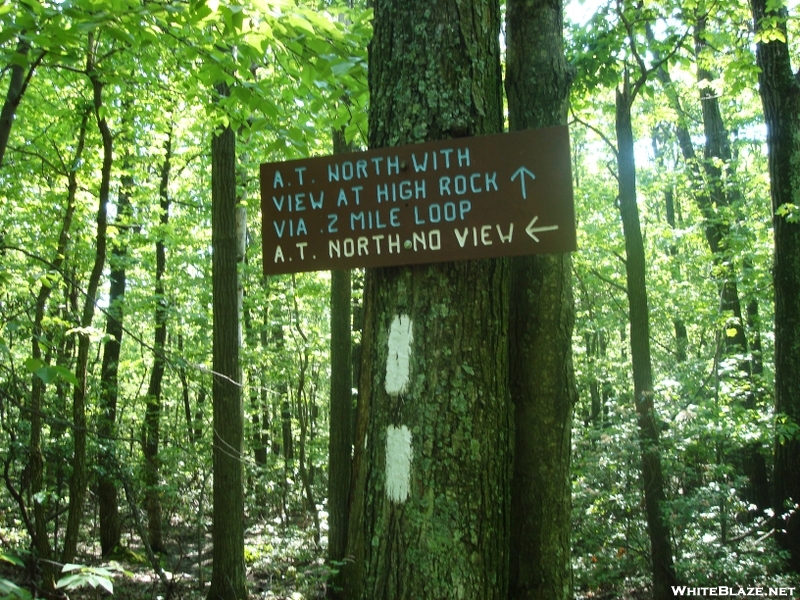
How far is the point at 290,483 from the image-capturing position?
13719 mm

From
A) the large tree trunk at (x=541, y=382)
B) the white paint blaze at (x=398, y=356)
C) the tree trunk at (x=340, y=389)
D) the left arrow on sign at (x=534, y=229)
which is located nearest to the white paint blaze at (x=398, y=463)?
the white paint blaze at (x=398, y=356)

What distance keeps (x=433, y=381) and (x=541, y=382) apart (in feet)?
3.17

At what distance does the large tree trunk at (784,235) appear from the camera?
7.45 m

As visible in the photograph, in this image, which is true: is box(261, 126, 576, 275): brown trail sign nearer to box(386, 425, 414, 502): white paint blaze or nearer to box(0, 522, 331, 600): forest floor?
box(386, 425, 414, 502): white paint blaze

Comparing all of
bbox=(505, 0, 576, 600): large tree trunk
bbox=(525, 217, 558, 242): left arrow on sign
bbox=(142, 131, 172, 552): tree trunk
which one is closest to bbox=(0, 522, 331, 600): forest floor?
bbox=(142, 131, 172, 552): tree trunk

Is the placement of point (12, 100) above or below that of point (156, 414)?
above

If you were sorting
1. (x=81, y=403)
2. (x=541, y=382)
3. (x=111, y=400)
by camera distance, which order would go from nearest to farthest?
(x=541, y=382) → (x=81, y=403) → (x=111, y=400)

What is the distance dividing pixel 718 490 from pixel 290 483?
915 cm

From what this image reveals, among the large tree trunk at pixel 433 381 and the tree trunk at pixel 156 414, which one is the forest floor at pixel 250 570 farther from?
the large tree trunk at pixel 433 381

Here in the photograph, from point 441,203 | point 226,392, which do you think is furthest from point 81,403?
point 441,203
